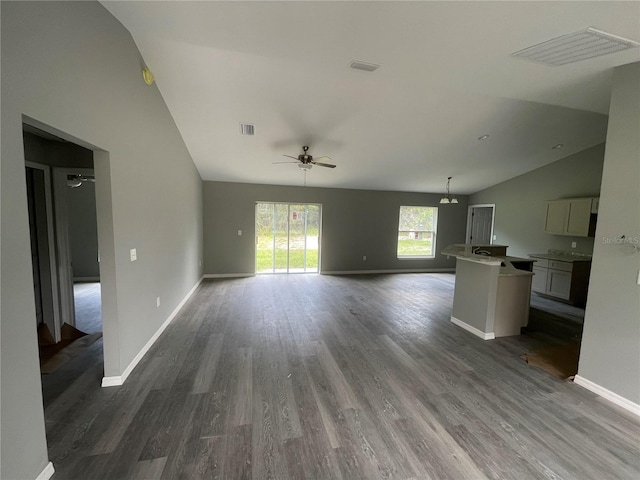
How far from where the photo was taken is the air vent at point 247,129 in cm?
405

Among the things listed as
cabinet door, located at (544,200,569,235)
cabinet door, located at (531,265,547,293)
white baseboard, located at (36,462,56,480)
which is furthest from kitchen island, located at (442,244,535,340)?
white baseboard, located at (36,462,56,480)

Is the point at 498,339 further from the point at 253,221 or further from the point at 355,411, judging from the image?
the point at 253,221

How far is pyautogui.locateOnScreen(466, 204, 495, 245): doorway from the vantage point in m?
7.67

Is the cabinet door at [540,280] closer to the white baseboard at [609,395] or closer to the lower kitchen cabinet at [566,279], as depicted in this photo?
the lower kitchen cabinet at [566,279]

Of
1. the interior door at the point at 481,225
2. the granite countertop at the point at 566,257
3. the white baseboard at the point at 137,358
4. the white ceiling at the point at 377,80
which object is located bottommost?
the white baseboard at the point at 137,358

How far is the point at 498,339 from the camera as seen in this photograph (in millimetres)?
3508

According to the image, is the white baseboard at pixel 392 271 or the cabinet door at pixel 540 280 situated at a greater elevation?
the cabinet door at pixel 540 280

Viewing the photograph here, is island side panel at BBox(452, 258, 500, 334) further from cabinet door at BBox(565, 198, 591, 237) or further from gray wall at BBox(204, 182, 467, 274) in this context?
gray wall at BBox(204, 182, 467, 274)

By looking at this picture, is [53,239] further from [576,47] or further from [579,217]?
[579,217]

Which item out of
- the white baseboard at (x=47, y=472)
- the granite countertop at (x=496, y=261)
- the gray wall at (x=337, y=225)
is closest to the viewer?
the white baseboard at (x=47, y=472)

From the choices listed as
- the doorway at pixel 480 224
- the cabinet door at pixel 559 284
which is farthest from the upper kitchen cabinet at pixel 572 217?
the doorway at pixel 480 224

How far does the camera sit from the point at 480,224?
26.2 feet

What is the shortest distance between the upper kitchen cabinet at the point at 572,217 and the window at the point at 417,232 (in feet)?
9.10

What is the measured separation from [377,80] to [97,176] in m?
2.92
